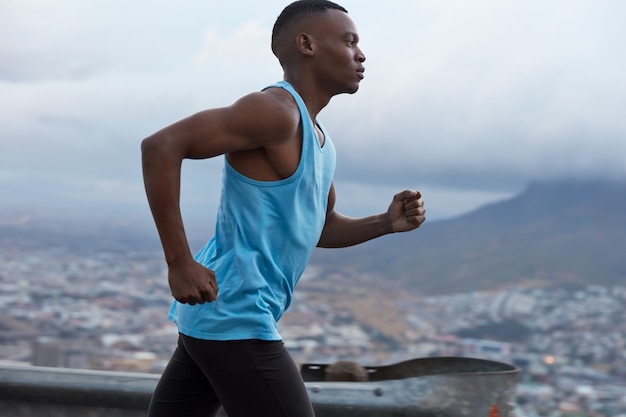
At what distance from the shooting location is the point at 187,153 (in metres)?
1.90

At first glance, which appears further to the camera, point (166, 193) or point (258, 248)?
point (258, 248)

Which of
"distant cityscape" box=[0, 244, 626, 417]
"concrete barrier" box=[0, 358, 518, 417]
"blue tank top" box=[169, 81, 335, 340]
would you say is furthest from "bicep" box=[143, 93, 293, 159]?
"distant cityscape" box=[0, 244, 626, 417]

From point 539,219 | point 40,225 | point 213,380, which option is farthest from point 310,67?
point 539,219

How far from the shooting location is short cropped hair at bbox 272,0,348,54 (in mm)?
2211

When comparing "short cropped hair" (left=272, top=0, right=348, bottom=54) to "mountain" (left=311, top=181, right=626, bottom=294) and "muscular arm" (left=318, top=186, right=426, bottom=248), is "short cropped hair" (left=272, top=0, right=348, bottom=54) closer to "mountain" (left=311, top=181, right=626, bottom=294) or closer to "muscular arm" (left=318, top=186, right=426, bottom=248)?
"muscular arm" (left=318, top=186, right=426, bottom=248)

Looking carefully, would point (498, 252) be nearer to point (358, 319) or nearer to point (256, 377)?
point (358, 319)

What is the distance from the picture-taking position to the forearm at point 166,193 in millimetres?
1854

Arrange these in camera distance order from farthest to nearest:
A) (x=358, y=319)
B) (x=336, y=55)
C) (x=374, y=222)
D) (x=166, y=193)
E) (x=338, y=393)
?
(x=358, y=319)
(x=338, y=393)
(x=374, y=222)
(x=336, y=55)
(x=166, y=193)

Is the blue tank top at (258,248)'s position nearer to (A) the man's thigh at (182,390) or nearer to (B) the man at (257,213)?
(B) the man at (257,213)

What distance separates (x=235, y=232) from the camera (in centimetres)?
202

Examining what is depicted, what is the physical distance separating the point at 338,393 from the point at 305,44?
1.09 m

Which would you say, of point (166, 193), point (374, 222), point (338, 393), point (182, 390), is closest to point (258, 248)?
point (166, 193)

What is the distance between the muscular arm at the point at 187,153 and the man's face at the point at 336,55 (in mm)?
271

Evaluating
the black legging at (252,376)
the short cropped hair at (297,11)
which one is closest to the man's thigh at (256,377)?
the black legging at (252,376)
